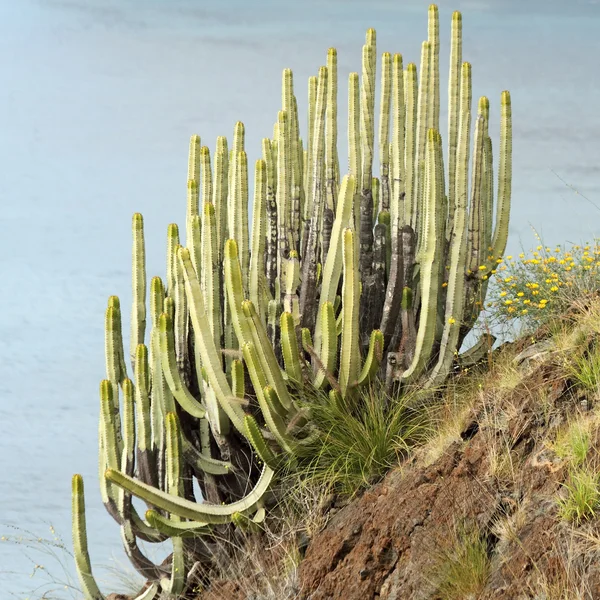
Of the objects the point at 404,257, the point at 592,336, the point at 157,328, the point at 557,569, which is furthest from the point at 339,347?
the point at 557,569

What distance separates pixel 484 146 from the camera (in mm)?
8383

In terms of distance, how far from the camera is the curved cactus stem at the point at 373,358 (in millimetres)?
7637

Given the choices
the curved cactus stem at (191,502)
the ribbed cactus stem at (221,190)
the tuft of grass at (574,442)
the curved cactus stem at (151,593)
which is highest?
the ribbed cactus stem at (221,190)

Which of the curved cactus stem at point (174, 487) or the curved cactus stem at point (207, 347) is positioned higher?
the curved cactus stem at point (207, 347)

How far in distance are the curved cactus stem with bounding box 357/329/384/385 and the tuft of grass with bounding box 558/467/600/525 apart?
1869mm

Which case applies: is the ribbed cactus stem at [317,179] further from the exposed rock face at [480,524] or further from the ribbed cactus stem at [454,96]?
the exposed rock face at [480,524]

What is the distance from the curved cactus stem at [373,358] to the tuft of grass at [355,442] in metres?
0.13

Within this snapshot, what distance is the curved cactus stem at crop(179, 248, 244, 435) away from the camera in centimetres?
743

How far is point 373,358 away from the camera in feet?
25.1

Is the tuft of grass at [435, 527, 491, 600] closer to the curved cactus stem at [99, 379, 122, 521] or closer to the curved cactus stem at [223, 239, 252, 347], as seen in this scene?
the curved cactus stem at [223, 239, 252, 347]

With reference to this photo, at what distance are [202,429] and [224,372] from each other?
0.54m

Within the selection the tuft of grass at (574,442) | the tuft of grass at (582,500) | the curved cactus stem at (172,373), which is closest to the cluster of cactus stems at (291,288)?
the curved cactus stem at (172,373)

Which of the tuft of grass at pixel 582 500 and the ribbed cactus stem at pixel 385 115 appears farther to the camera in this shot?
→ the ribbed cactus stem at pixel 385 115

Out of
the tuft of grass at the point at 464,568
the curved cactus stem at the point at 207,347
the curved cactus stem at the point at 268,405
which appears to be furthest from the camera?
the curved cactus stem at the point at 207,347
